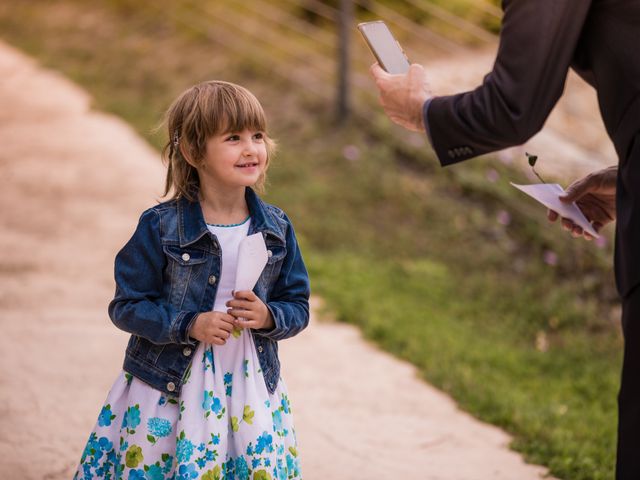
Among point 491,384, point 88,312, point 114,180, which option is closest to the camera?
point 491,384

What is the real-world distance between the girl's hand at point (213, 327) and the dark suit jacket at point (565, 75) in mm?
789

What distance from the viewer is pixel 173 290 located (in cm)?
255

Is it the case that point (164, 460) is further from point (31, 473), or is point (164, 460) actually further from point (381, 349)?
point (381, 349)

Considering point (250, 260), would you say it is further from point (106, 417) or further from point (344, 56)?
point (344, 56)

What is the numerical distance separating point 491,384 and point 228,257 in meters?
2.48

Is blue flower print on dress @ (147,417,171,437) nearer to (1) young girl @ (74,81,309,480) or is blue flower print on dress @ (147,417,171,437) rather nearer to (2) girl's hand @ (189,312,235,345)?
(1) young girl @ (74,81,309,480)

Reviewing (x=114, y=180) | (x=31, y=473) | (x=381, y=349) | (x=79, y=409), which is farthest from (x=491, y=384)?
(x=114, y=180)

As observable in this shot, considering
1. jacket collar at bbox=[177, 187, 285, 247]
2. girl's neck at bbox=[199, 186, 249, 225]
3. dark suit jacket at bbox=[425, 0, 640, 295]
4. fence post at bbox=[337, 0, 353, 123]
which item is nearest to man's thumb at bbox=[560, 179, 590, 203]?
dark suit jacket at bbox=[425, 0, 640, 295]

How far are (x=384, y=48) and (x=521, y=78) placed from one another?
1.49 ft

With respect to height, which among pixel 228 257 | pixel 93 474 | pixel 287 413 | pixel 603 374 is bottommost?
pixel 603 374

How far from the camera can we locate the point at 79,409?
12.8 feet

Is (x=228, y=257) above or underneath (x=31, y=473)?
above

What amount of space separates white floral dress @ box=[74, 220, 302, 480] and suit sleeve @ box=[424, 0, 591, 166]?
2.39 feet

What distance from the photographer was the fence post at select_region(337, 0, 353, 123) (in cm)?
754
